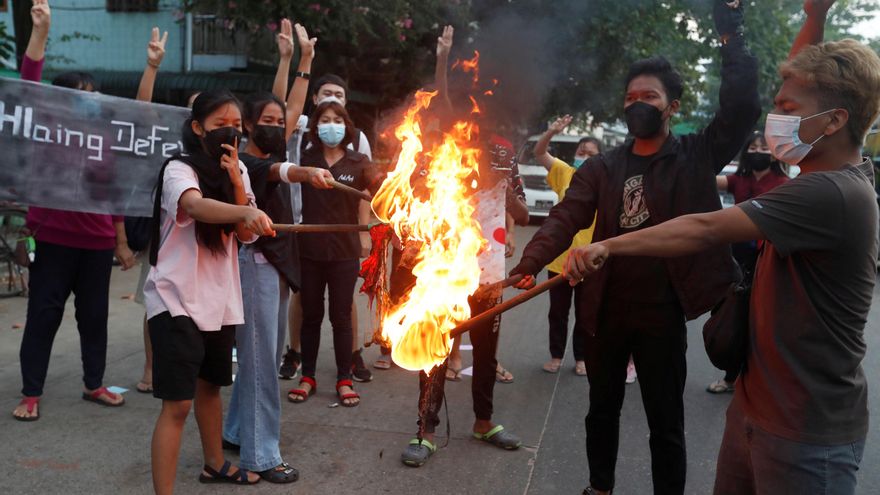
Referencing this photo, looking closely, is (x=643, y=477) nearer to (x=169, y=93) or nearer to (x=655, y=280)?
(x=655, y=280)

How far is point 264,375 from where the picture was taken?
158 inches

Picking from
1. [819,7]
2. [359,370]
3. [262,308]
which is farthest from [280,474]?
[819,7]

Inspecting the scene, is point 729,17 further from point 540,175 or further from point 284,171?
point 540,175

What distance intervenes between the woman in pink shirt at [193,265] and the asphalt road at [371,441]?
0.76 m

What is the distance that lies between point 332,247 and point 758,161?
11.2 feet

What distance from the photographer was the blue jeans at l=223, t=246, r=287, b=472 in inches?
156

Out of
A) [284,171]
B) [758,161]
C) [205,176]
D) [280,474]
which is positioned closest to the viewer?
[205,176]

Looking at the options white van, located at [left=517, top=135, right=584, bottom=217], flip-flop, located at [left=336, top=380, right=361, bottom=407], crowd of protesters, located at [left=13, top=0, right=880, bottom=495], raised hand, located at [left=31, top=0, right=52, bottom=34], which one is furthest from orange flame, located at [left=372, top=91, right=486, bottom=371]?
white van, located at [left=517, top=135, right=584, bottom=217]

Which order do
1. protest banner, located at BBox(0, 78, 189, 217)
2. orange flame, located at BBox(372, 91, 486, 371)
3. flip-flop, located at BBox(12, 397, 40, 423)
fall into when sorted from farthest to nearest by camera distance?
protest banner, located at BBox(0, 78, 189, 217) < flip-flop, located at BBox(12, 397, 40, 423) < orange flame, located at BBox(372, 91, 486, 371)

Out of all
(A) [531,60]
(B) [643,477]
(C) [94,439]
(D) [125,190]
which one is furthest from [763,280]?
(A) [531,60]

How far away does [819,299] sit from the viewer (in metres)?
2.26

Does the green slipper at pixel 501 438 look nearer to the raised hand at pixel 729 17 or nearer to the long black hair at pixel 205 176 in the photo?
the long black hair at pixel 205 176

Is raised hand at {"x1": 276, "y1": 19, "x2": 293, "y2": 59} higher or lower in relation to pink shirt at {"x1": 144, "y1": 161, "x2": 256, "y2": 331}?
higher

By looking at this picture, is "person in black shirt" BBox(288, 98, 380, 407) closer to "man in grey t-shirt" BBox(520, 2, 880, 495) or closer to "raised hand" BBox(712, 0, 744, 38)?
"raised hand" BBox(712, 0, 744, 38)
